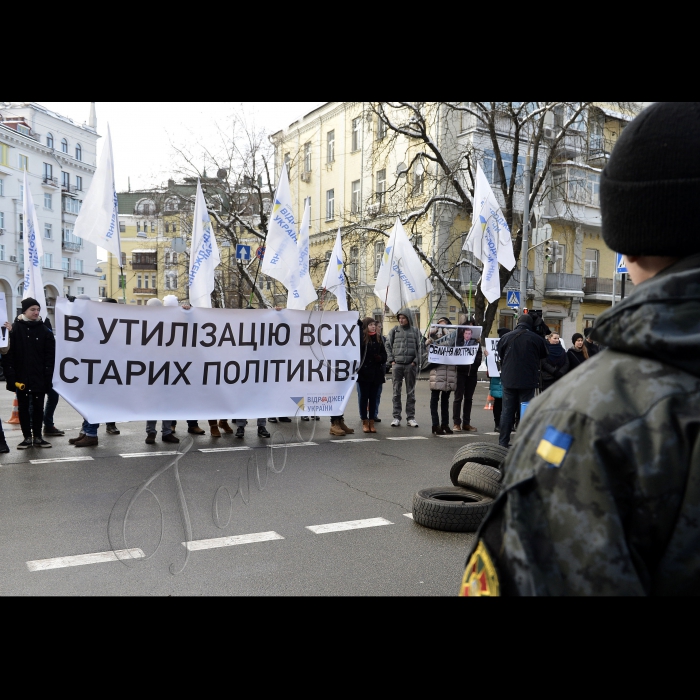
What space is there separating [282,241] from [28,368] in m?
4.17

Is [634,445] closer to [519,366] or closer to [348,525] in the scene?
[348,525]

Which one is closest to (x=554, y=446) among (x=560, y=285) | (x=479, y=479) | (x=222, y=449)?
(x=479, y=479)

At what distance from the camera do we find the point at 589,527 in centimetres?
104

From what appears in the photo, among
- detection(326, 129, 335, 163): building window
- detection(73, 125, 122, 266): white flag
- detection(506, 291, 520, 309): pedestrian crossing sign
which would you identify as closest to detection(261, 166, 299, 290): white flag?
detection(73, 125, 122, 266): white flag

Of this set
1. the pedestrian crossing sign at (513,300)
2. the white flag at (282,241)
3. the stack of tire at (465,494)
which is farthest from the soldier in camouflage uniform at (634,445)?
the pedestrian crossing sign at (513,300)

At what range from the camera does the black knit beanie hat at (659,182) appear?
1.11 m

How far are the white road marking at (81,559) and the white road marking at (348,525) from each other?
4.98 ft

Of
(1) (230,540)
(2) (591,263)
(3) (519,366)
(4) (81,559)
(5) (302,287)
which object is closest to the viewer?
(4) (81,559)

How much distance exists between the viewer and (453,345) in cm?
1213

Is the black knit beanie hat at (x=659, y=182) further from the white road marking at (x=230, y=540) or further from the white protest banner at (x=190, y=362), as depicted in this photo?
the white protest banner at (x=190, y=362)

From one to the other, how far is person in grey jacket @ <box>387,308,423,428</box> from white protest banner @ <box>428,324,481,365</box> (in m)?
0.32
